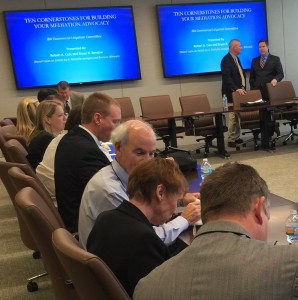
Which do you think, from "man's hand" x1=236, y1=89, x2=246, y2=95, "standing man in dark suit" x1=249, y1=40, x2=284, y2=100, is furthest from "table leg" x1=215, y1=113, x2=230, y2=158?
"standing man in dark suit" x1=249, y1=40, x2=284, y2=100

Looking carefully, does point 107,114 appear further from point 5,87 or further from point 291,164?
point 5,87

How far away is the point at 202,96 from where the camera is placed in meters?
6.96

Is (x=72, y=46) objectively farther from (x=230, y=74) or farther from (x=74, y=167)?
(x=74, y=167)

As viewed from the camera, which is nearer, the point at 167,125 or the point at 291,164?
the point at 291,164

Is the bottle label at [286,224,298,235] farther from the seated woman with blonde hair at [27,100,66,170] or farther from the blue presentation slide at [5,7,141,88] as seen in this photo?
the blue presentation slide at [5,7,141,88]

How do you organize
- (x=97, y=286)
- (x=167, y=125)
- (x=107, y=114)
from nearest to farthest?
(x=97, y=286) < (x=107, y=114) < (x=167, y=125)

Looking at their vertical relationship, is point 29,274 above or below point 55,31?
below

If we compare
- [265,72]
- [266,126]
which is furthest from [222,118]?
[265,72]

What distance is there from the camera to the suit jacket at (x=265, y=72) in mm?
7543

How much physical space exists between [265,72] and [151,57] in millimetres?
2122

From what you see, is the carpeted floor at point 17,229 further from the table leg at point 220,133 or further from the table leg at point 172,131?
the table leg at point 172,131

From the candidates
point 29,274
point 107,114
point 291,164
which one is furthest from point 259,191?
point 291,164

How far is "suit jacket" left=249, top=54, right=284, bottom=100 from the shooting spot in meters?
7.54

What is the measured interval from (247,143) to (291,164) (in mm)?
1831
